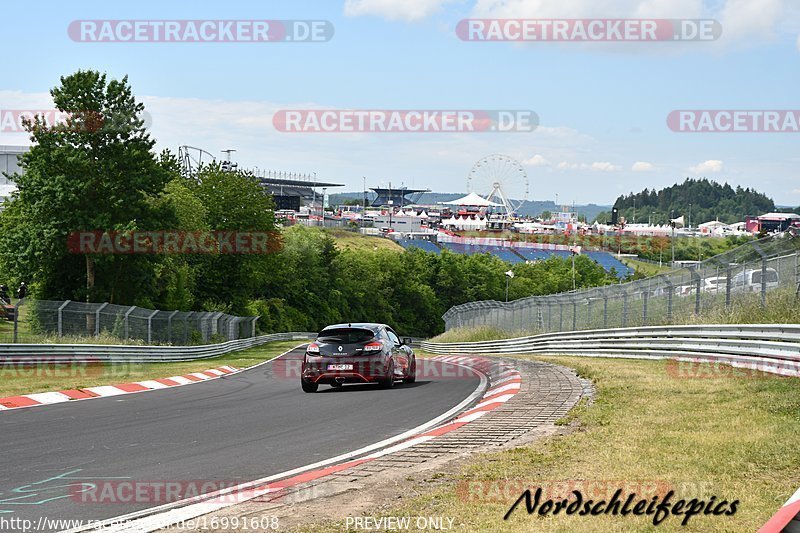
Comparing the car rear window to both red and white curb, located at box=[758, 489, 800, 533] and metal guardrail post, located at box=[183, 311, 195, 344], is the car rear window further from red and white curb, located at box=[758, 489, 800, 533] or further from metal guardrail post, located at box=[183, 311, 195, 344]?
metal guardrail post, located at box=[183, 311, 195, 344]

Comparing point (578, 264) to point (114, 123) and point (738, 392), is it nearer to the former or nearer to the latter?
point (114, 123)

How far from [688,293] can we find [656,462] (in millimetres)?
15451

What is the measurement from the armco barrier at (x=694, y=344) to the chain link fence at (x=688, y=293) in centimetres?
56

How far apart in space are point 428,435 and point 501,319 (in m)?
32.5

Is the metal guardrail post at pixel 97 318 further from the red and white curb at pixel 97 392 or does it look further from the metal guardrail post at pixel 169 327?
the metal guardrail post at pixel 169 327

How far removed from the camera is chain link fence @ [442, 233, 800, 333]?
58.7 ft

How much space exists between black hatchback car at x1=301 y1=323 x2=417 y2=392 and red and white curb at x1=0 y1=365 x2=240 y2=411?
12.1 feet

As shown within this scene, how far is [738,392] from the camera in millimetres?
11789

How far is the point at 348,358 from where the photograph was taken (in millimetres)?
17047

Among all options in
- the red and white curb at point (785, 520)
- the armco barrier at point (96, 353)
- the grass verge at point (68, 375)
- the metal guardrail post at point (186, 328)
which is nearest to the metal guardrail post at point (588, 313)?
the grass verge at point (68, 375)

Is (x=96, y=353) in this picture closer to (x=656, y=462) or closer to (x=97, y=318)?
(x=97, y=318)

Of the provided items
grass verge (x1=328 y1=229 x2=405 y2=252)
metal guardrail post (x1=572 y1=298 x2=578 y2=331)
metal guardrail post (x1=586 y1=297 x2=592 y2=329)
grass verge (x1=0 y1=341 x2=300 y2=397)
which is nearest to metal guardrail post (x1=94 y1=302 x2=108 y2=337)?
grass verge (x1=0 y1=341 x2=300 y2=397)

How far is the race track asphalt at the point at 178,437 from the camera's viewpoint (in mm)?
7660

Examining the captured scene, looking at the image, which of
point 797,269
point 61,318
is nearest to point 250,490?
point 797,269
